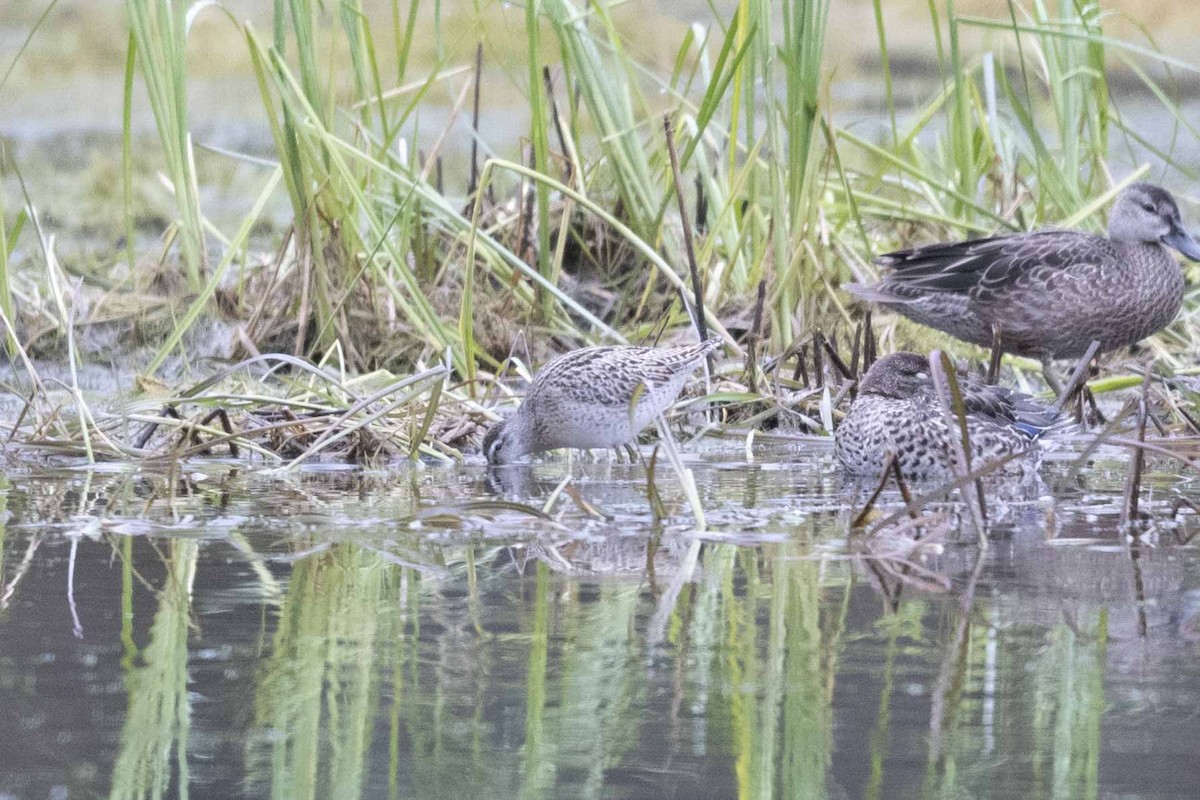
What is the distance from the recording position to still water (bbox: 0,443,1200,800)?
2.67 meters

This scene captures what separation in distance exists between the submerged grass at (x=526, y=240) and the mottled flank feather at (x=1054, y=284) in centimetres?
26

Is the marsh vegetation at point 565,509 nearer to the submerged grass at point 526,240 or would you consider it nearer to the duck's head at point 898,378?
the submerged grass at point 526,240

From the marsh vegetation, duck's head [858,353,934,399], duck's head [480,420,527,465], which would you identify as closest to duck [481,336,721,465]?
duck's head [480,420,527,465]

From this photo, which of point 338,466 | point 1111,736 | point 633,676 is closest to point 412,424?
point 338,466

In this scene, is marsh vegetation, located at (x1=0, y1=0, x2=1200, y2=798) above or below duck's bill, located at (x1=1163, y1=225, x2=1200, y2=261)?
below

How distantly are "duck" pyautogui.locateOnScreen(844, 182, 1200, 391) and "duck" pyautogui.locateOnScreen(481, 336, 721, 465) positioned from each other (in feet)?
4.14

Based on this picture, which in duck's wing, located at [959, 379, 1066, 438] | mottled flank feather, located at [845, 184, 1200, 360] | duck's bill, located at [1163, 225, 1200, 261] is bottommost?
duck's wing, located at [959, 379, 1066, 438]

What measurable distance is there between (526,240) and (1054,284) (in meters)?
2.39

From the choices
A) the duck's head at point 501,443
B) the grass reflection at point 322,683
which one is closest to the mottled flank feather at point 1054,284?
the duck's head at point 501,443

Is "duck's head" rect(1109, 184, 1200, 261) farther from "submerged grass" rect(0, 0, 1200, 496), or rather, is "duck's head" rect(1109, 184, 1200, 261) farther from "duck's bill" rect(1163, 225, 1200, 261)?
"submerged grass" rect(0, 0, 1200, 496)

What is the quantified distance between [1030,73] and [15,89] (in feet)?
27.4

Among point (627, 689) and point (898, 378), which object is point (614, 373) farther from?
point (627, 689)

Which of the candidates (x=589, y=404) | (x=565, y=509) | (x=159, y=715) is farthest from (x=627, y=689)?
(x=589, y=404)

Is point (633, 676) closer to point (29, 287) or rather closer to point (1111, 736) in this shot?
point (1111, 736)
